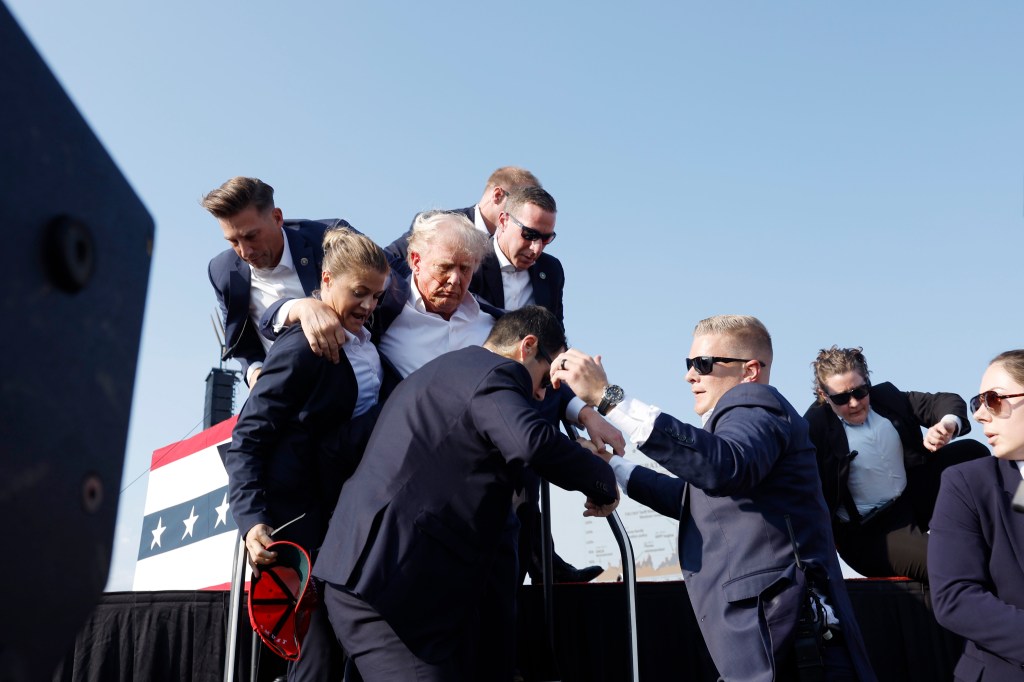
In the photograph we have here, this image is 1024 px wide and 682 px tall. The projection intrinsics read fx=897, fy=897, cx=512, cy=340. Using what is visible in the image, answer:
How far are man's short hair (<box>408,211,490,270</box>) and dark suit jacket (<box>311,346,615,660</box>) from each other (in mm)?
809

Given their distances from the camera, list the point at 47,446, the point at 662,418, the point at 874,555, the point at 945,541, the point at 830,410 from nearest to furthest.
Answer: the point at 47,446, the point at 662,418, the point at 945,541, the point at 874,555, the point at 830,410

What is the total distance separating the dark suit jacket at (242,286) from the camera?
3744 mm

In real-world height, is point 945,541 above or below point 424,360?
below

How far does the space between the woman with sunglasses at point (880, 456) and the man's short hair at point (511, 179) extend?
183 centimetres

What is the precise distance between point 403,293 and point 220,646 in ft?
5.32

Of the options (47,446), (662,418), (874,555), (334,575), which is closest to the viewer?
(47,446)

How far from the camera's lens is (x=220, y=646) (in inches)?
144

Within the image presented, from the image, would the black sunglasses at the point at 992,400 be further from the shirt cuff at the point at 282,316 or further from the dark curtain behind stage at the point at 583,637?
the shirt cuff at the point at 282,316

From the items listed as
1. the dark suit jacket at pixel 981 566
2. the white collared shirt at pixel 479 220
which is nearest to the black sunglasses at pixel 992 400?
the dark suit jacket at pixel 981 566

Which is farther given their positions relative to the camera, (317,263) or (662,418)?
(317,263)

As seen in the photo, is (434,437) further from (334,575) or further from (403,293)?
(403,293)

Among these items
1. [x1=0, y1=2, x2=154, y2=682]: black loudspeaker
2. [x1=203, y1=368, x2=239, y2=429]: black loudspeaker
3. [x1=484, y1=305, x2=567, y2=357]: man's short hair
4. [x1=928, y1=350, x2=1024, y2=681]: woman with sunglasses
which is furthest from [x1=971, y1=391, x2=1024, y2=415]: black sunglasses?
[x1=203, y1=368, x2=239, y2=429]: black loudspeaker

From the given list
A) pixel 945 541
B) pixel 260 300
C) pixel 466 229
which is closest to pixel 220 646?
pixel 260 300

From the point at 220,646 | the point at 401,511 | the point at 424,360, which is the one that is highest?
the point at 424,360
